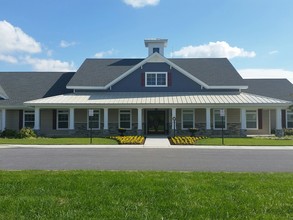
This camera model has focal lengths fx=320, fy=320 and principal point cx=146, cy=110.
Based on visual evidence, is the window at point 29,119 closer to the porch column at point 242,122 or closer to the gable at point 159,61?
the gable at point 159,61

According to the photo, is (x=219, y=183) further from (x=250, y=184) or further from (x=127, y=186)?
(x=127, y=186)

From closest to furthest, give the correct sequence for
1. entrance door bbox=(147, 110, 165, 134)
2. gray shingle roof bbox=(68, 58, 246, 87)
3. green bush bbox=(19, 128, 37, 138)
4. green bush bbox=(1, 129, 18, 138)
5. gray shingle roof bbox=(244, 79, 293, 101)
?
1. green bush bbox=(19, 128, 37, 138)
2. green bush bbox=(1, 129, 18, 138)
3. entrance door bbox=(147, 110, 165, 134)
4. gray shingle roof bbox=(68, 58, 246, 87)
5. gray shingle roof bbox=(244, 79, 293, 101)

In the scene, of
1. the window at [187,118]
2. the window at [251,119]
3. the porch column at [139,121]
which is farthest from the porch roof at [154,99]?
the window at [251,119]

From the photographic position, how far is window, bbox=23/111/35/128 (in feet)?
92.7

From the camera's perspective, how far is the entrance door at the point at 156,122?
2777 centimetres

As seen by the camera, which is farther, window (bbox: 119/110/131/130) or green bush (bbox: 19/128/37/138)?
window (bbox: 119/110/131/130)

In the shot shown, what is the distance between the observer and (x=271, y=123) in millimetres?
29328

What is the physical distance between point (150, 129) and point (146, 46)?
11340 mm

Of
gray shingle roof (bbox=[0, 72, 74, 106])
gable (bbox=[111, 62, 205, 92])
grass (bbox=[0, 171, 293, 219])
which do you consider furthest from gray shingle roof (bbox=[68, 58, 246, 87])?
grass (bbox=[0, 171, 293, 219])

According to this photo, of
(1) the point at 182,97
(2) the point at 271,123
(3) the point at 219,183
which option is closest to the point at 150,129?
(1) the point at 182,97

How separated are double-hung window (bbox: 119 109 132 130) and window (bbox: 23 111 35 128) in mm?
7842

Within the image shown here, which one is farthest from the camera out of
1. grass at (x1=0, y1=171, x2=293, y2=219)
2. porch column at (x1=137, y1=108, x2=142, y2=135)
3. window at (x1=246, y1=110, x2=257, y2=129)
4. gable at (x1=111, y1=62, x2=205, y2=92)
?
gable at (x1=111, y1=62, x2=205, y2=92)

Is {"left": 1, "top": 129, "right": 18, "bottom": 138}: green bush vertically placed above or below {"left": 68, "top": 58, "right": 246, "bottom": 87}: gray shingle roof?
below

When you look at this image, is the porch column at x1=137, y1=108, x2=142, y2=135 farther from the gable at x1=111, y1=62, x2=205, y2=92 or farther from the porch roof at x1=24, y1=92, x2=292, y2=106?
the gable at x1=111, y1=62, x2=205, y2=92
